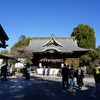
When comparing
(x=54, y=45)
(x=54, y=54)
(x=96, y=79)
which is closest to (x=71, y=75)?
(x=96, y=79)

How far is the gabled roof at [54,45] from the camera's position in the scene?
173ft

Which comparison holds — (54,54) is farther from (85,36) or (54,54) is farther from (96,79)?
(96,79)

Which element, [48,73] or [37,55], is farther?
[37,55]

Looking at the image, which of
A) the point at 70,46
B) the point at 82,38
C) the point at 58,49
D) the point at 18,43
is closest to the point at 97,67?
the point at 58,49

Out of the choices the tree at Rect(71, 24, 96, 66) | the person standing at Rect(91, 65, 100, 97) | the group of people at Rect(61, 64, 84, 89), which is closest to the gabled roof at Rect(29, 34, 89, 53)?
the tree at Rect(71, 24, 96, 66)

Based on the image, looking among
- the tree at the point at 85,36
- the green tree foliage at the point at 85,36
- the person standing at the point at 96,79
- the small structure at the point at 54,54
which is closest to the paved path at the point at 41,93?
the person standing at the point at 96,79

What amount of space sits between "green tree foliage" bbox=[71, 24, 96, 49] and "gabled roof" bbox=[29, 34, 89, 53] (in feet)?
51.5

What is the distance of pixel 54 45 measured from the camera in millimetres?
55500

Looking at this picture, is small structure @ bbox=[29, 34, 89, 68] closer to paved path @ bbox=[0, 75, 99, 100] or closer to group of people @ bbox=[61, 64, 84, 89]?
group of people @ bbox=[61, 64, 84, 89]

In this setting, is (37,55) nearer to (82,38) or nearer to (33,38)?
(33,38)

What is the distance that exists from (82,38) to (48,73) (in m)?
37.9

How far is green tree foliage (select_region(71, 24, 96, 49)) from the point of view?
7750 cm

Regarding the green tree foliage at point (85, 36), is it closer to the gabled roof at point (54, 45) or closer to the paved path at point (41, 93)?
the gabled roof at point (54, 45)

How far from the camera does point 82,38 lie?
78812 mm
